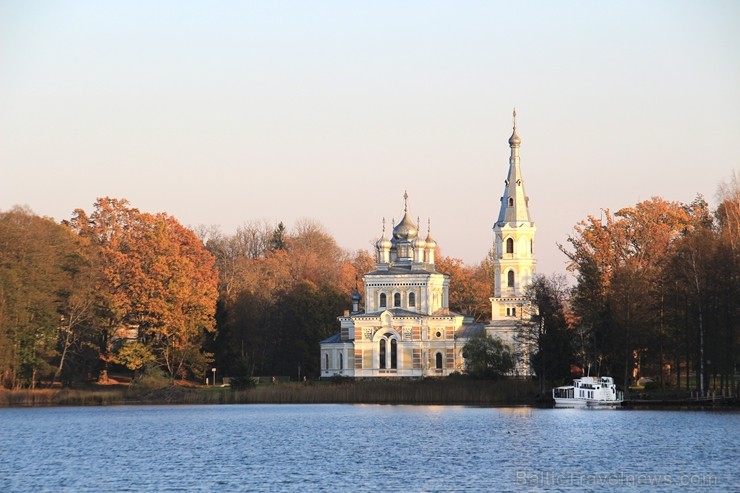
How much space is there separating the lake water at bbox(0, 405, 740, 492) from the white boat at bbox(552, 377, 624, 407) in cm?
253

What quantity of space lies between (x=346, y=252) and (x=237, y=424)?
78.2 metres

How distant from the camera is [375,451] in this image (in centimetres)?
5122

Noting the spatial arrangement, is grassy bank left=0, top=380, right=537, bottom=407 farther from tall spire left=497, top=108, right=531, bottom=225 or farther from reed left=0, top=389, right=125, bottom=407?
tall spire left=497, top=108, right=531, bottom=225

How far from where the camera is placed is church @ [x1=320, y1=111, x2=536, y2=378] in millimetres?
103375

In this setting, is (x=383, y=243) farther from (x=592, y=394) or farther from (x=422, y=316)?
(x=592, y=394)

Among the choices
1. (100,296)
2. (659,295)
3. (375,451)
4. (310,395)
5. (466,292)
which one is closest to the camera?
(375,451)

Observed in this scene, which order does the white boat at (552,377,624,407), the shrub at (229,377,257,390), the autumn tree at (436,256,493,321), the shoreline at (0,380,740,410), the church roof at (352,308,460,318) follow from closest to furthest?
the white boat at (552,377,624,407), the shoreline at (0,380,740,410), the shrub at (229,377,257,390), the church roof at (352,308,460,318), the autumn tree at (436,256,493,321)

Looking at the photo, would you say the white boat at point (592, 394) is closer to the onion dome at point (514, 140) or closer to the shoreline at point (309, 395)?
the shoreline at point (309, 395)

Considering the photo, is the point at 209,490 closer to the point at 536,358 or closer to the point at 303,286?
the point at 536,358

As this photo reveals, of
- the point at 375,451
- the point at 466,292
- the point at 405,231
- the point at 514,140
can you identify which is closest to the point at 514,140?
the point at 514,140

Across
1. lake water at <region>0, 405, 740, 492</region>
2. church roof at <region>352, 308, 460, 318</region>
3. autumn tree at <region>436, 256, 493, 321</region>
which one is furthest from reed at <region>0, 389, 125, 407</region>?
autumn tree at <region>436, 256, 493, 321</region>

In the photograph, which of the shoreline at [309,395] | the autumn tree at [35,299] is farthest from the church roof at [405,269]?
the autumn tree at [35,299]

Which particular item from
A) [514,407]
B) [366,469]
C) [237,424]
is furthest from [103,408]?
[366,469]

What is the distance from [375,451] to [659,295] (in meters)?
28.6
